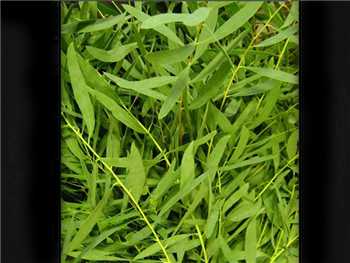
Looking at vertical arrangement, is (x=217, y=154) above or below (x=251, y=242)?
above

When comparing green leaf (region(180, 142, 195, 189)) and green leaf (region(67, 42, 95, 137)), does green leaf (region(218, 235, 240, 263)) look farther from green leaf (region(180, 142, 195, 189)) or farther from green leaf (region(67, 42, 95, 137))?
green leaf (region(67, 42, 95, 137))

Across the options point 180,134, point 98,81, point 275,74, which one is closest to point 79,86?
point 98,81

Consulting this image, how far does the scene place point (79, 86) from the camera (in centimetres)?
71

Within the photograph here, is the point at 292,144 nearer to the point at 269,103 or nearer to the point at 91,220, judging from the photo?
the point at 269,103

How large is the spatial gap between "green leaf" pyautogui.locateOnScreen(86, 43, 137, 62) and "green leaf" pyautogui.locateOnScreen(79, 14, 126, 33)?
0.08ft

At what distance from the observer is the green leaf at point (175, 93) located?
2.30 feet

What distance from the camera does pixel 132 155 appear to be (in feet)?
2.31

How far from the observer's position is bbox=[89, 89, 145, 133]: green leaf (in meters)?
0.71

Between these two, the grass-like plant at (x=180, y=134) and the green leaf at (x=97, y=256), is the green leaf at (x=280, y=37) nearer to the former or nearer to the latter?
the grass-like plant at (x=180, y=134)

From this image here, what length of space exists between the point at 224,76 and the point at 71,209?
0.24 metres

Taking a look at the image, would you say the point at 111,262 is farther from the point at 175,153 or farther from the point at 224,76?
the point at 224,76
